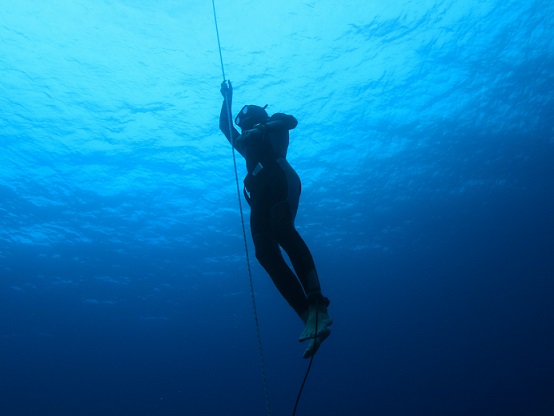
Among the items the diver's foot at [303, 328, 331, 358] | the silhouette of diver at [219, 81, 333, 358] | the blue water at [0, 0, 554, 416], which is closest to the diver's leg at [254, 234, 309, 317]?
the silhouette of diver at [219, 81, 333, 358]

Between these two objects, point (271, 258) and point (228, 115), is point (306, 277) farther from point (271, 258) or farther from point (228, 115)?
point (228, 115)

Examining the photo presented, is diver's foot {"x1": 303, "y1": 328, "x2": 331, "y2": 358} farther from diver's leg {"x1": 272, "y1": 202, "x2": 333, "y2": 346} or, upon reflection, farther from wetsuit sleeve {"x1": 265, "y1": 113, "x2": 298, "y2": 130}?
wetsuit sleeve {"x1": 265, "y1": 113, "x2": 298, "y2": 130}

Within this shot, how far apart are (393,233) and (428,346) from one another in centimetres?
2820

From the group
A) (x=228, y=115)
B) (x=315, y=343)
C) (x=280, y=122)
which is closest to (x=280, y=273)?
(x=315, y=343)

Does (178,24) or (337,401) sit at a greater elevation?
(178,24)

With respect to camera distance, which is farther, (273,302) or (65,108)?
(273,302)

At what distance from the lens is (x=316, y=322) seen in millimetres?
3514

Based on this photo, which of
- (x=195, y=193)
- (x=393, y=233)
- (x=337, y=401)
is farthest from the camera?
(x=337, y=401)

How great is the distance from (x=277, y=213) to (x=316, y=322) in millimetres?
1229

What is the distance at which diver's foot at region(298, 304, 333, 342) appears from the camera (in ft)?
11.4

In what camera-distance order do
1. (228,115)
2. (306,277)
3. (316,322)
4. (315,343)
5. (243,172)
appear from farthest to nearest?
(243,172), (228,115), (306,277), (316,322), (315,343)

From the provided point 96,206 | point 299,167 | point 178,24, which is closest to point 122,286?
point 96,206

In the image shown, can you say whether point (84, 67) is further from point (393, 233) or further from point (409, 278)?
point (409, 278)

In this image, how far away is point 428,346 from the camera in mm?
47406
